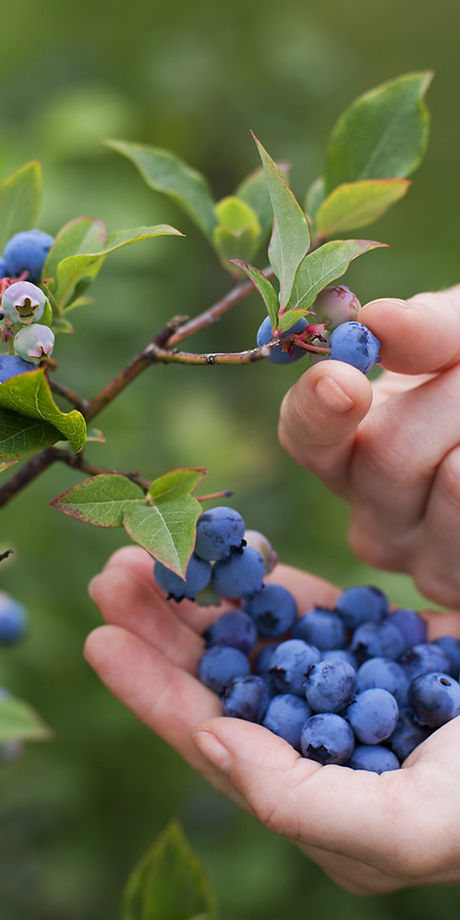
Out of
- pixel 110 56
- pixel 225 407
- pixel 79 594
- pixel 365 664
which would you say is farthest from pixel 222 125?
pixel 365 664

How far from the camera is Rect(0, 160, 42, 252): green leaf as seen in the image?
35.5 inches

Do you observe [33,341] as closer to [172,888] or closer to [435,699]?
[435,699]

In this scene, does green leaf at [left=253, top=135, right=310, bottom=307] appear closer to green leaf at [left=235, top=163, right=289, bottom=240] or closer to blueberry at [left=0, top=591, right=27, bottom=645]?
green leaf at [left=235, top=163, right=289, bottom=240]

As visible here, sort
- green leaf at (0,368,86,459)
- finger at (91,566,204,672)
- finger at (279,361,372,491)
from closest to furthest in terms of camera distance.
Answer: green leaf at (0,368,86,459), finger at (279,361,372,491), finger at (91,566,204,672)

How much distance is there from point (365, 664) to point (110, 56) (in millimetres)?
2550

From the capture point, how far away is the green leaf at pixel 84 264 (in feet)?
2.30

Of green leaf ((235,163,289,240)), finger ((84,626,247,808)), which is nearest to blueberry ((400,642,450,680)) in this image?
finger ((84,626,247,808))

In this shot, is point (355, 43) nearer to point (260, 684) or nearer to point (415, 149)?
point (415, 149)

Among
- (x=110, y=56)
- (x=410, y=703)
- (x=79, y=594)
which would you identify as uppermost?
(x=110, y=56)

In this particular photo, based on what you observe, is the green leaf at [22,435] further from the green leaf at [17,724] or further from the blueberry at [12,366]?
the green leaf at [17,724]

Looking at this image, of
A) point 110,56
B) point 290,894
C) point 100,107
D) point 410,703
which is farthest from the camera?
point 110,56

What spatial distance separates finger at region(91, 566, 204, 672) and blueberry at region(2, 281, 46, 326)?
44 cm

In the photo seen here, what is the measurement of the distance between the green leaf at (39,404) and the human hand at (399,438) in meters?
0.23

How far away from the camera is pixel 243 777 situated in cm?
83
